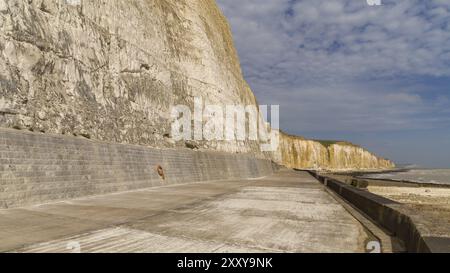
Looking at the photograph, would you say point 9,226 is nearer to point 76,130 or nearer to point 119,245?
point 119,245

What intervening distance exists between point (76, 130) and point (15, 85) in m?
2.96

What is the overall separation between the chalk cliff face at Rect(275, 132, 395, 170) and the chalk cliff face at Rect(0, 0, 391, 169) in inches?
2649

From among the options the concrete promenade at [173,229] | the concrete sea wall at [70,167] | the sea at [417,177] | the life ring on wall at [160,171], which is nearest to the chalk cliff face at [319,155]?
the sea at [417,177]

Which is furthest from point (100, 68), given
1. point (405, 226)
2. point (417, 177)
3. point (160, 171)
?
point (417, 177)

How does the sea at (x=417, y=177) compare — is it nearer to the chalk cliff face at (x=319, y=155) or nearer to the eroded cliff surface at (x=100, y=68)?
the chalk cliff face at (x=319, y=155)

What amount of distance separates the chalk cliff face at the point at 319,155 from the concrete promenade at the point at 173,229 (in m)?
83.3

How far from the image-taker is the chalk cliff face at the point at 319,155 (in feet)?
372

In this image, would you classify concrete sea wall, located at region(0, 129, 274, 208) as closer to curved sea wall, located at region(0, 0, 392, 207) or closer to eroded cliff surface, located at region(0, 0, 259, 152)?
curved sea wall, located at region(0, 0, 392, 207)

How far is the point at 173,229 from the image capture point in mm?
6234

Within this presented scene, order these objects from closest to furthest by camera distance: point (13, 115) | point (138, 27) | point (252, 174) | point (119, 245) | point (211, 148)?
point (119, 245) < point (13, 115) < point (138, 27) < point (211, 148) < point (252, 174)

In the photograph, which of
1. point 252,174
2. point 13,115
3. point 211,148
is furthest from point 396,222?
point 252,174

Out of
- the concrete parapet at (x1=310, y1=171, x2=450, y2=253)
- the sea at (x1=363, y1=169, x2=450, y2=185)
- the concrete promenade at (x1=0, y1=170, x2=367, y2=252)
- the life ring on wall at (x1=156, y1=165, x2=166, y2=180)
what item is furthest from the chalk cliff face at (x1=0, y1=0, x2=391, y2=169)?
the sea at (x1=363, y1=169, x2=450, y2=185)

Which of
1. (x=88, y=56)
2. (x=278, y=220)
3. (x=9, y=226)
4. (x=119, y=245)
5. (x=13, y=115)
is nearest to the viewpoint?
(x=119, y=245)
